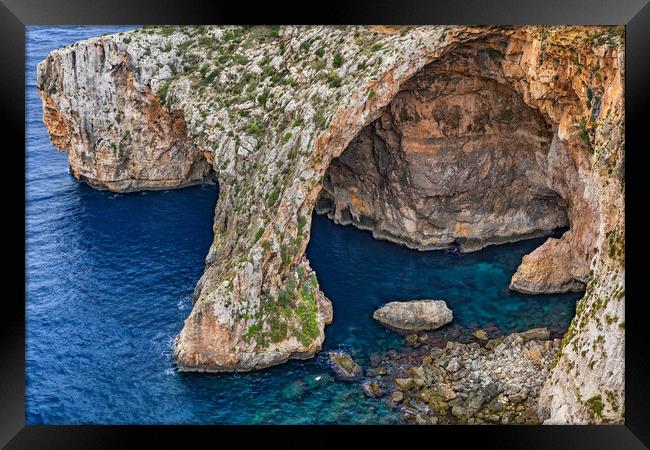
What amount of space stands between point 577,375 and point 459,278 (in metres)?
18.8

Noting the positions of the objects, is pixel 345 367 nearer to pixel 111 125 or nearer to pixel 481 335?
pixel 481 335

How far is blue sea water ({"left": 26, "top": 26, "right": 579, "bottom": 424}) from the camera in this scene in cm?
3709

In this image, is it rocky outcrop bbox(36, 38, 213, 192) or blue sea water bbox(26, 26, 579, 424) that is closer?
blue sea water bbox(26, 26, 579, 424)

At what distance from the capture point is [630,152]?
2719 centimetres

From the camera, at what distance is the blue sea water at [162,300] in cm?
3709

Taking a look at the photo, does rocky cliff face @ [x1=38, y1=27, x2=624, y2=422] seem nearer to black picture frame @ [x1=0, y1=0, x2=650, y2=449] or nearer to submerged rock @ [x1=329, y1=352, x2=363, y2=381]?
black picture frame @ [x1=0, y1=0, x2=650, y2=449]

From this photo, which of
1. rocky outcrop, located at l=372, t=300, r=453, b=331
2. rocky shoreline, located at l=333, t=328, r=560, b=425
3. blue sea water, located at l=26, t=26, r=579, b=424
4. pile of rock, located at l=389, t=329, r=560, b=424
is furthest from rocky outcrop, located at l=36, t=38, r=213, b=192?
pile of rock, located at l=389, t=329, r=560, b=424

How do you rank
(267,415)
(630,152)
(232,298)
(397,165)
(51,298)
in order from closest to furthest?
(630,152) → (267,415) → (232,298) → (51,298) → (397,165)

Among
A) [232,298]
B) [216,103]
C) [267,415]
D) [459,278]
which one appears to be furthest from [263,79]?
[267,415]

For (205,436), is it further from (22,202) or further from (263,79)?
(263,79)

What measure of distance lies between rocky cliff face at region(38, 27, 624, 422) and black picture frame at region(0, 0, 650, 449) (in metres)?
1.31

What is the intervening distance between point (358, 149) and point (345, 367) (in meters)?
18.7
